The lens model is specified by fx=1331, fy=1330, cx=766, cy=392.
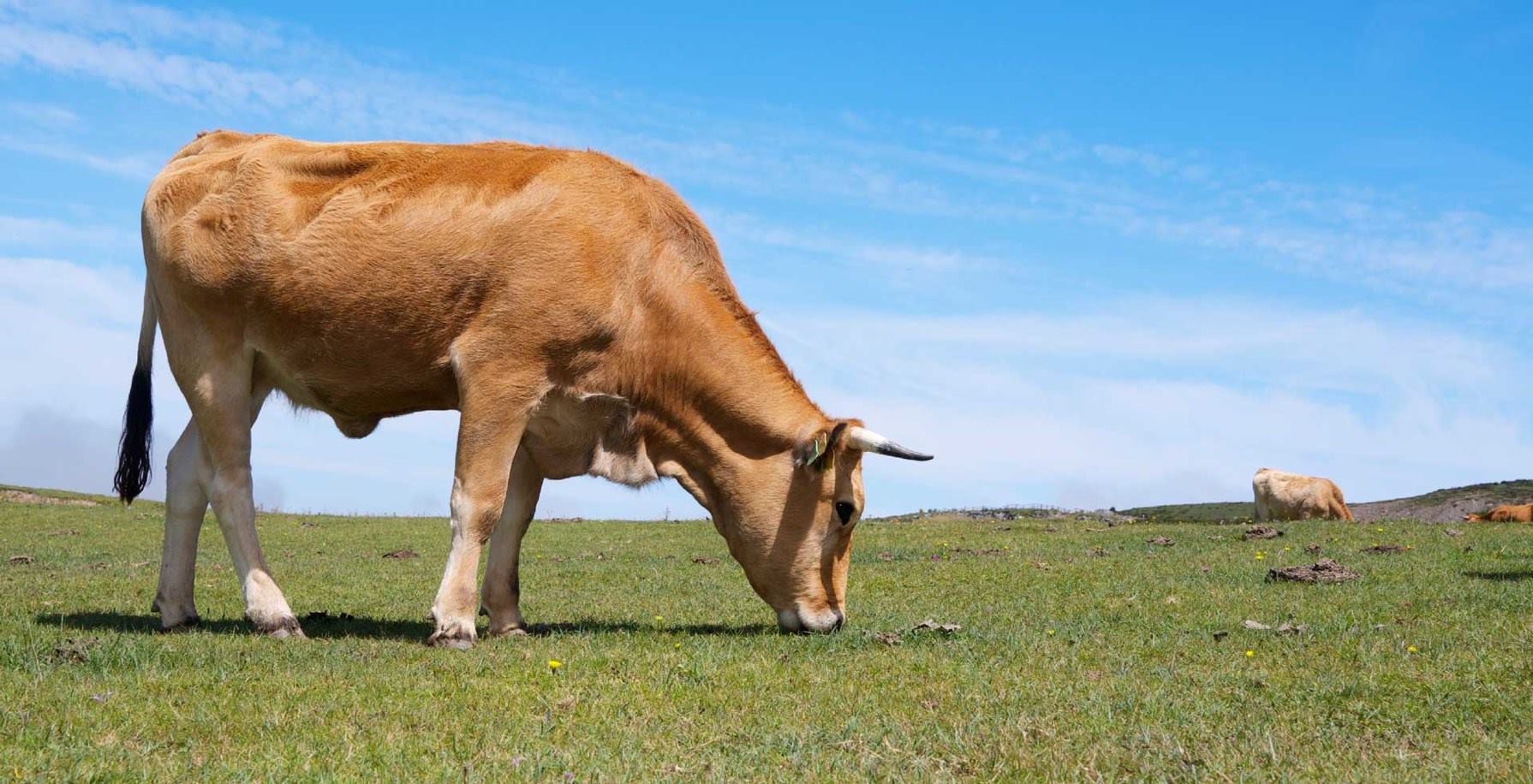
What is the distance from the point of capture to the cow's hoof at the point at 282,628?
33.1 ft

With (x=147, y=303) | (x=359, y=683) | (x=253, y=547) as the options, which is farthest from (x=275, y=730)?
(x=147, y=303)

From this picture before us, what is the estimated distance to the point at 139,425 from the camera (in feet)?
40.3

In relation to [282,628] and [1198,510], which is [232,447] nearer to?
[282,628]

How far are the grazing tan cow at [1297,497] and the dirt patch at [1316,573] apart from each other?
55.0ft

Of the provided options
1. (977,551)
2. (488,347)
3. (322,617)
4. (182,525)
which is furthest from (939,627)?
(977,551)

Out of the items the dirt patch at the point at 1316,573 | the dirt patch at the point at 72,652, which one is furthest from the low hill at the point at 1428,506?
the dirt patch at the point at 72,652

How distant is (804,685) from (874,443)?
10.2ft

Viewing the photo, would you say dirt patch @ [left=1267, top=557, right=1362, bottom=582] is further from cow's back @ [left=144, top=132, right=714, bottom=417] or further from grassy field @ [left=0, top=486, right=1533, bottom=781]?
cow's back @ [left=144, top=132, right=714, bottom=417]

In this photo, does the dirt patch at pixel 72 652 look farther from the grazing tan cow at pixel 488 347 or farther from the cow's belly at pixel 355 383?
the cow's belly at pixel 355 383

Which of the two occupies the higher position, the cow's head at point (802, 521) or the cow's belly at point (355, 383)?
the cow's belly at point (355, 383)

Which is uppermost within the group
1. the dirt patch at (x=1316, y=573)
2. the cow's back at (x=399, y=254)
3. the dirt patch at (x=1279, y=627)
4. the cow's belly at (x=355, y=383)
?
the cow's back at (x=399, y=254)

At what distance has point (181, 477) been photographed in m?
11.2

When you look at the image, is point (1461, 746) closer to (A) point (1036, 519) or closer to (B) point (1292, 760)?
(B) point (1292, 760)

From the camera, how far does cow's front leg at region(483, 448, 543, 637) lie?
431 inches
